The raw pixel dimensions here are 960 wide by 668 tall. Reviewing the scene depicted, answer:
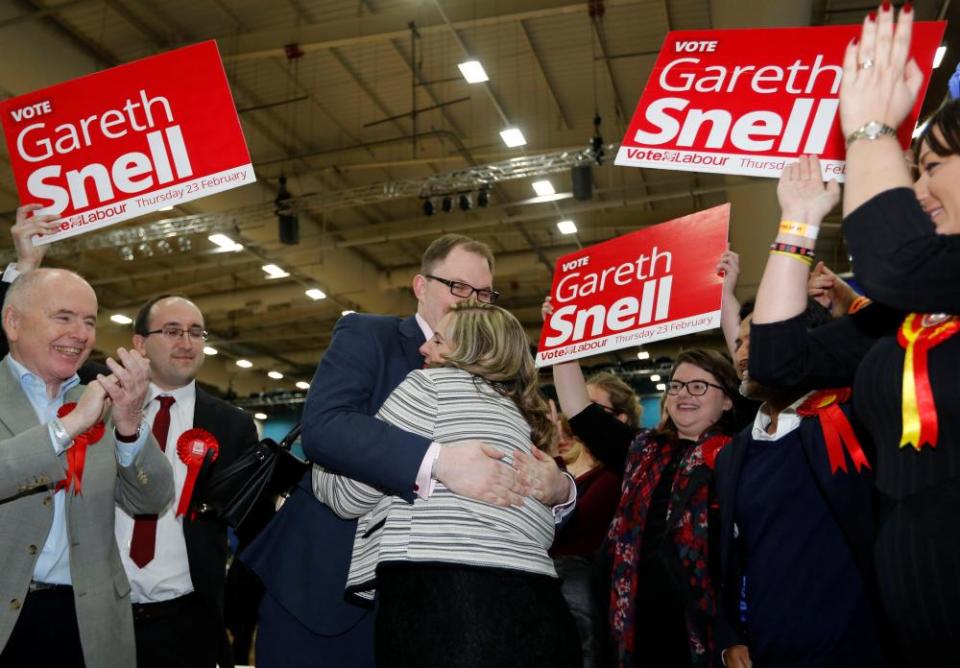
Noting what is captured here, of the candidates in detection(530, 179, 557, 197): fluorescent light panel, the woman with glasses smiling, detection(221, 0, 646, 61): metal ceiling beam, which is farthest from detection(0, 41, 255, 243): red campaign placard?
detection(530, 179, 557, 197): fluorescent light panel

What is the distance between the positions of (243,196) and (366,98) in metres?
3.08

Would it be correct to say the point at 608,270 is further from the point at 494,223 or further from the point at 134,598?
the point at 494,223

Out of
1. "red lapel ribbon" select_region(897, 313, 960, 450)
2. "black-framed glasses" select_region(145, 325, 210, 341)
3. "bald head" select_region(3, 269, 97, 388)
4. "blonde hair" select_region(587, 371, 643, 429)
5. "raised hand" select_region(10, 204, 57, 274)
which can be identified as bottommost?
"red lapel ribbon" select_region(897, 313, 960, 450)

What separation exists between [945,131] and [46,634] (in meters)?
2.38

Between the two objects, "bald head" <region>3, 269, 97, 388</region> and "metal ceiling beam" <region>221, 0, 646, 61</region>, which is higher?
"metal ceiling beam" <region>221, 0, 646, 61</region>

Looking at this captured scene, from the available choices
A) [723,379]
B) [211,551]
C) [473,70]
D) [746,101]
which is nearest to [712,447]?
[723,379]

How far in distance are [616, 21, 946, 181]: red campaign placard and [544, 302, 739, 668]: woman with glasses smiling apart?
1029mm

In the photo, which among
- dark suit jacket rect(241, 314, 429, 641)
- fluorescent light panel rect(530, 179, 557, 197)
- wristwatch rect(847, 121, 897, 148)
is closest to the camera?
wristwatch rect(847, 121, 897, 148)

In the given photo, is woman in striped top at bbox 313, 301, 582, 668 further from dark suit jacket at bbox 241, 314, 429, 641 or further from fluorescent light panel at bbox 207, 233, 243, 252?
fluorescent light panel at bbox 207, 233, 243, 252

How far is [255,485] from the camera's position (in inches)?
93.8

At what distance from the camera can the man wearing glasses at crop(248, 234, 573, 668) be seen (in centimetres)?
182

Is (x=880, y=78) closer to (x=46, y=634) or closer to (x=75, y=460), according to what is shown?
(x=75, y=460)

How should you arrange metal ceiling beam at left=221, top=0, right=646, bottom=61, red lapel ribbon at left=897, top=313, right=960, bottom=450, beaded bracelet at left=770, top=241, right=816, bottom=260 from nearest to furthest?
1. red lapel ribbon at left=897, top=313, right=960, bottom=450
2. beaded bracelet at left=770, top=241, right=816, bottom=260
3. metal ceiling beam at left=221, top=0, right=646, bottom=61

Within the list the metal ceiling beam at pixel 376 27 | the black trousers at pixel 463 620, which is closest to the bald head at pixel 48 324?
the black trousers at pixel 463 620
